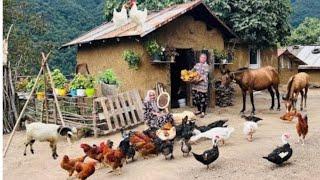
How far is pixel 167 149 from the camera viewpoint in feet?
A: 32.8

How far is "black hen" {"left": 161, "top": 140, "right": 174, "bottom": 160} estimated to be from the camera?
9.99 meters

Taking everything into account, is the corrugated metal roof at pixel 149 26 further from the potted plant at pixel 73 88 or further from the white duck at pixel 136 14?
the white duck at pixel 136 14

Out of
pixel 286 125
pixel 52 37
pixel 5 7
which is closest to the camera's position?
pixel 286 125

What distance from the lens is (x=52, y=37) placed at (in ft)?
106

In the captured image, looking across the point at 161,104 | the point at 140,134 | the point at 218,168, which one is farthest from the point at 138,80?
the point at 218,168

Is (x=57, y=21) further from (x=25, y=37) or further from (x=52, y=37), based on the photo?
(x=25, y=37)

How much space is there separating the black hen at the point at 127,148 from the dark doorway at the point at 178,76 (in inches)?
263

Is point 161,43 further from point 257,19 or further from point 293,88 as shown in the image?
point 257,19

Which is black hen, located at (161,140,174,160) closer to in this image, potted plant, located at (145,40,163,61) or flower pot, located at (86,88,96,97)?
flower pot, located at (86,88,96,97)

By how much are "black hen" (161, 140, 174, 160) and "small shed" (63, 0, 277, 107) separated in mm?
5198

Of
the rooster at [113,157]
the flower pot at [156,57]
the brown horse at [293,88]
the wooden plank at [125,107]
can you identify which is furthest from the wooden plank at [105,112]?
the brown horse at [293,88]

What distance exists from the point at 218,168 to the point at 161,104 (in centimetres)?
301

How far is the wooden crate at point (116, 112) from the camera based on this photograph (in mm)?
13125

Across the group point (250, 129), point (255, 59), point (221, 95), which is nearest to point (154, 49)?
point (221, 95)
